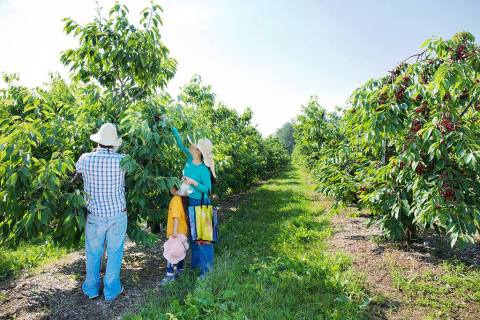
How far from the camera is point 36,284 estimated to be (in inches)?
180

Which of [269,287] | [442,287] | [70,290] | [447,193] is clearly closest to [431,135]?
[447,193]

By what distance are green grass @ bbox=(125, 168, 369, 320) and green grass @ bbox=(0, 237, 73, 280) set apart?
2.67 metres

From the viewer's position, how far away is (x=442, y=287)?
3.97m

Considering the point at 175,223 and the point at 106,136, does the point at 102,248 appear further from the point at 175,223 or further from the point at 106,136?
the point at 106,136

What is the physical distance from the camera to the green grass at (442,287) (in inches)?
141

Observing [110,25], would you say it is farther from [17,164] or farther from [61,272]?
[61,272]

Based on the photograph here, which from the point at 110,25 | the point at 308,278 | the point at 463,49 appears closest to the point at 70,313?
the point at 308,278

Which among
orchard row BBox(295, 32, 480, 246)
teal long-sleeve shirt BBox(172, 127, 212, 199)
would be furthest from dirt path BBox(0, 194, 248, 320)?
orchard row BBox(295, 32, 480, 246)

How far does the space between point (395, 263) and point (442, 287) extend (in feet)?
2.66

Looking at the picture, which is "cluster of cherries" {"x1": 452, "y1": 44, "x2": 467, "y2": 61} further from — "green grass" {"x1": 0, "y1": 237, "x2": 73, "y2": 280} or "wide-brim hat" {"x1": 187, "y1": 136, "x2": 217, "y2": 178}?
"green grass" {"x1": 0, "y1": 237, "x2": 73, "y2": 280}

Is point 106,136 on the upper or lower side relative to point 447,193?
upper

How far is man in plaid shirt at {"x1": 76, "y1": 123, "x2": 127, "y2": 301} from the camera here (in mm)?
3584

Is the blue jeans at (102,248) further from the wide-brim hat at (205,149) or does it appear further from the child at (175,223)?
the wide-brim hat at (205,149)

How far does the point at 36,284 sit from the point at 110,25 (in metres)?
3.80
